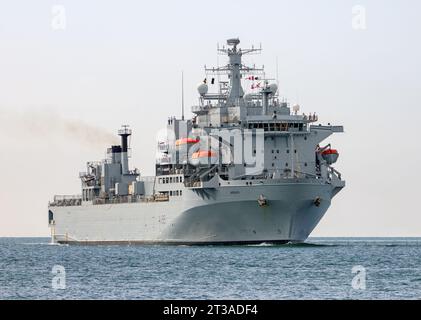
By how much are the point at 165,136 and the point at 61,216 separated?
23254 mm

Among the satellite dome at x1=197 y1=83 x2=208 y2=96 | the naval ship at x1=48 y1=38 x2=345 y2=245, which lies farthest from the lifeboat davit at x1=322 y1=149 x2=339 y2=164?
the satellite dome at x1=197 y1=83 x2=208 y2=96

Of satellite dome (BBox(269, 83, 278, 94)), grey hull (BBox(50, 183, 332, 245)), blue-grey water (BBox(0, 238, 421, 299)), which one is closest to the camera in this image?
blue-grey water (BBox(0, 238, 421, 299))

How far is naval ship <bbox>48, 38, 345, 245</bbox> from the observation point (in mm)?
80188

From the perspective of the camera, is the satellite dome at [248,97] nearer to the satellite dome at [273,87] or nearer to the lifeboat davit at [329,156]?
the satellite dome at [273,87]

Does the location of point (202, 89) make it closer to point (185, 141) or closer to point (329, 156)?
point (185, 141)

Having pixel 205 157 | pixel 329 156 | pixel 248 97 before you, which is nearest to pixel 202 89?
pixel 248 97

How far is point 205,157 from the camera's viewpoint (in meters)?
83.3

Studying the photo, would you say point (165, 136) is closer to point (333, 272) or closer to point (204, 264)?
point (204, 264)

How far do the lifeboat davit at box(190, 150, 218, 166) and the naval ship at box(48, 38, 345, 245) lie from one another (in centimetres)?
7

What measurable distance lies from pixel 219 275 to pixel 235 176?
24613 mm

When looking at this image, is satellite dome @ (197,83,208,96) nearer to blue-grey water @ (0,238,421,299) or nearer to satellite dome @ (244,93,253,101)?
satellite dome @ (244,93,253,101)

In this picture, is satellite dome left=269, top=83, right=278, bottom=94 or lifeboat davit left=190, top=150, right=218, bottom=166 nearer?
lifeboat davit left=190, top=150, right=218, bottom=166

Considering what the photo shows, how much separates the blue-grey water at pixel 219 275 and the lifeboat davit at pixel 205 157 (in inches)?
245
